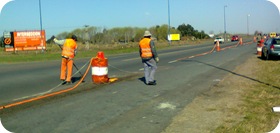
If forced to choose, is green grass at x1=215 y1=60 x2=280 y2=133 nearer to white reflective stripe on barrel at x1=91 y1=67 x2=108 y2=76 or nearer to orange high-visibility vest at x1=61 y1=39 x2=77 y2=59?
white reflective stripe on barrel at x1=91 y1=67 x2=108 y2=76

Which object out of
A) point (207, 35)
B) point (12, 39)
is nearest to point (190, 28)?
point (207, 35)

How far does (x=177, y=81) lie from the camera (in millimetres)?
12008

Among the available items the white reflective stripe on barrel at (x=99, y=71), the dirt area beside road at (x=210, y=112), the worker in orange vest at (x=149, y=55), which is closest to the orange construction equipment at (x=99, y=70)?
the white reflective stripe on barrel at (x=99, y=71)

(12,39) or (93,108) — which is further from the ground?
(12,39)

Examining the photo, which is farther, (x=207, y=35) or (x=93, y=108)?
(x=207, y=35)

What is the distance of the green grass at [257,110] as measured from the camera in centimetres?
585

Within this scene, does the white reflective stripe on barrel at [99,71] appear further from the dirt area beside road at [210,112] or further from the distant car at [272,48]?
the distant car at [272,48]

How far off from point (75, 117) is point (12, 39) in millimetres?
43395

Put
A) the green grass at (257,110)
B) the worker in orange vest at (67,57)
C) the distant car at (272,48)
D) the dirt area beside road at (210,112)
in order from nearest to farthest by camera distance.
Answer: the green grass at (257,110)
the dirt area beside road at (210,112)
the worker in orange vest at (67,57)
the distant car at (272,48)

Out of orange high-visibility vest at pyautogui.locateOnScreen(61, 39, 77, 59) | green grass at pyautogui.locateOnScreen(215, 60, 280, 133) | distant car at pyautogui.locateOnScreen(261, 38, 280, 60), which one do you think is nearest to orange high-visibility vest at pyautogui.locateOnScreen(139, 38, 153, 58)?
orange high-visibility vest at pyautogui.locateOnScreen(61, 39, 77, 59)

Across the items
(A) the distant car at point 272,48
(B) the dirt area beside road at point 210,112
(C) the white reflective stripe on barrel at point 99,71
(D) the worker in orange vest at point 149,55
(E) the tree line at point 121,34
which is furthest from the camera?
(E) the tree line at point 121,34

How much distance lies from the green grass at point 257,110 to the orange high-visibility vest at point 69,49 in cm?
599

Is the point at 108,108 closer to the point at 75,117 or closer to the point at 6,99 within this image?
the point at 75,117

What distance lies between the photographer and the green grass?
585cm
